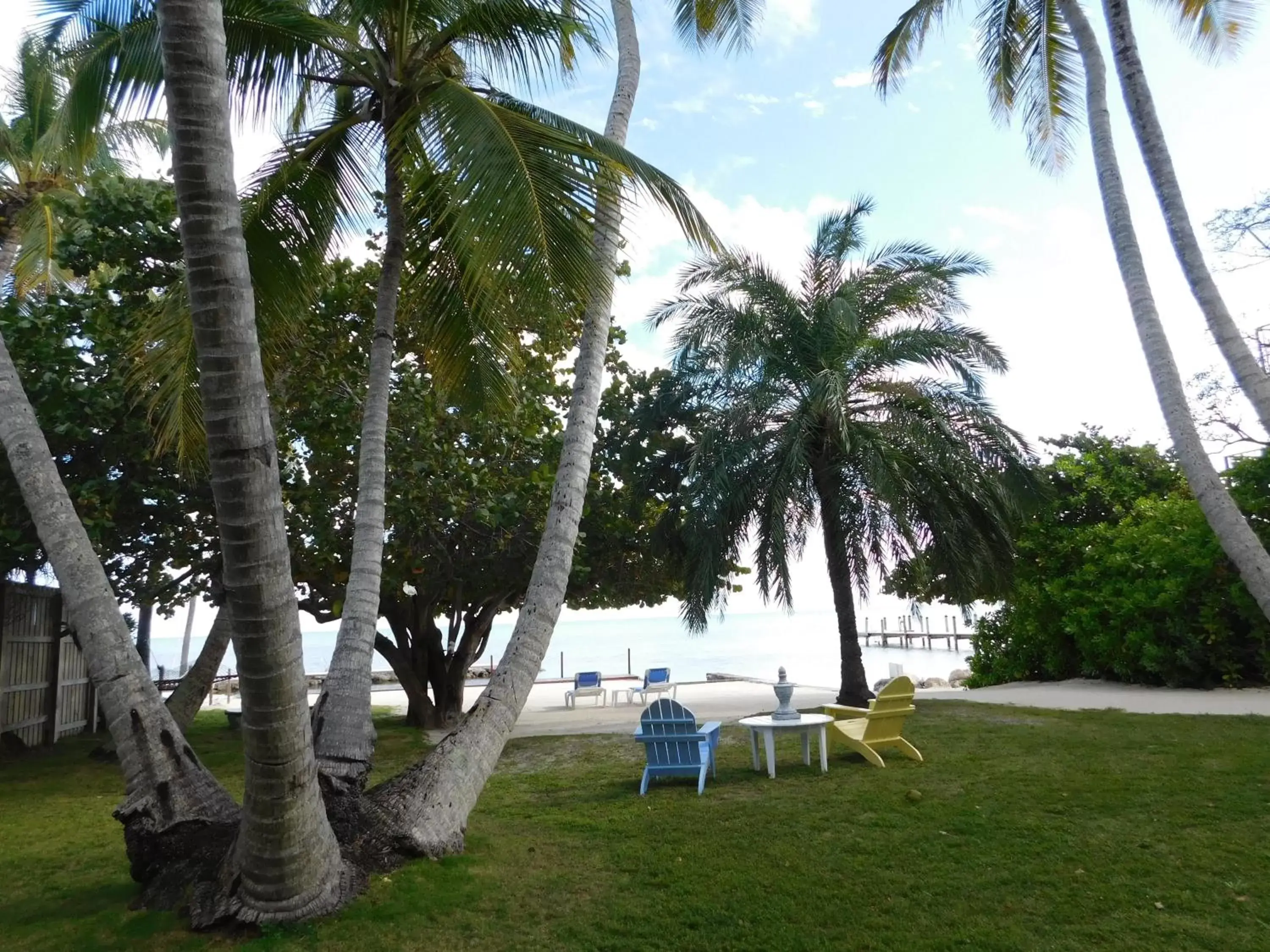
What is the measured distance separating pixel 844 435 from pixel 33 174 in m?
12.8

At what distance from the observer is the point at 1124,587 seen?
1405cm

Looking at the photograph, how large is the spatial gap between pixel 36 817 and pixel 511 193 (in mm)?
7296

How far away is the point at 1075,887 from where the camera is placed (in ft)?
14.7

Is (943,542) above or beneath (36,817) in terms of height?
above

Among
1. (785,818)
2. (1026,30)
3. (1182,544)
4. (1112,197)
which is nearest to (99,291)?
(785,818)

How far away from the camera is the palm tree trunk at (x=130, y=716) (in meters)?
4.68

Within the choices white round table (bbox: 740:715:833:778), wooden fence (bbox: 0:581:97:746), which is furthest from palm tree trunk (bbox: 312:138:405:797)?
wooden fence (bbox: 0:581:97:746)

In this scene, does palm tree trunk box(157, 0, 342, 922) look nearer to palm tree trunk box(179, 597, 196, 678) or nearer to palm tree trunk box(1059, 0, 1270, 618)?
palm tree trunk box(1059, 0, 1270, 618)

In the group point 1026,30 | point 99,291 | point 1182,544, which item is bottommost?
point 1182,544

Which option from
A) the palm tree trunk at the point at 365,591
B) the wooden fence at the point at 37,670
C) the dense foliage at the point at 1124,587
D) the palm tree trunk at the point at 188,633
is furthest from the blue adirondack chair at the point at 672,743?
the palm tree trunk at the point at 188,633

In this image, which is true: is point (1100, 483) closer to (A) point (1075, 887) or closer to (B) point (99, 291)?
(A) point (1075, 887)

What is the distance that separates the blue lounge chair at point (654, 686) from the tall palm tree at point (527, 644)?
465 inches

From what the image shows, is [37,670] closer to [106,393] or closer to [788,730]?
[106,393]

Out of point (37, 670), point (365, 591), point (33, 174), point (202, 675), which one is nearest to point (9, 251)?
point (33, 174)
